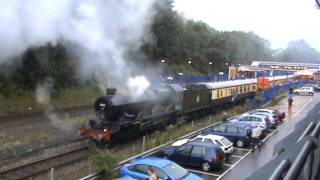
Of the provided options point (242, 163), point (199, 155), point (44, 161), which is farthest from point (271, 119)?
point (44, 161)

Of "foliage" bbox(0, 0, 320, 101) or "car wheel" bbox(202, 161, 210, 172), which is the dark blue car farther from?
"foliage" bbox(0, 0, 320, 101)

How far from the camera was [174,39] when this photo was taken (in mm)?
61156

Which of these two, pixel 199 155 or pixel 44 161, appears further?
pixel 44 161

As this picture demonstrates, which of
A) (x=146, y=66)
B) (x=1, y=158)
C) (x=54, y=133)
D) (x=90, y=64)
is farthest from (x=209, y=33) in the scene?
(x=1, y=158)

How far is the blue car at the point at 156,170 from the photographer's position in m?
13.8

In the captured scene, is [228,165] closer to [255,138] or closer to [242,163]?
[242,163]

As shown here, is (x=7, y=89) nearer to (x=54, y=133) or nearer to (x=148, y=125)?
(x=54, y=133)

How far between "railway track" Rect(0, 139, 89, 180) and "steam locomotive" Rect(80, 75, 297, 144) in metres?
1.06

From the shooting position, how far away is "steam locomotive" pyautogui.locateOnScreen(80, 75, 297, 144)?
21031mm

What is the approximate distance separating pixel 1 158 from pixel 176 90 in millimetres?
11535

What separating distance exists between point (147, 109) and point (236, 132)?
472 cm

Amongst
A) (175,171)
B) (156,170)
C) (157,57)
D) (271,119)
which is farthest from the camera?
(157,57)

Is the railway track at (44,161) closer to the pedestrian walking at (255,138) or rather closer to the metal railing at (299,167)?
the pedestrian walking at (255,138)

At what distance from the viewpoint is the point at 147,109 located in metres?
23.6
